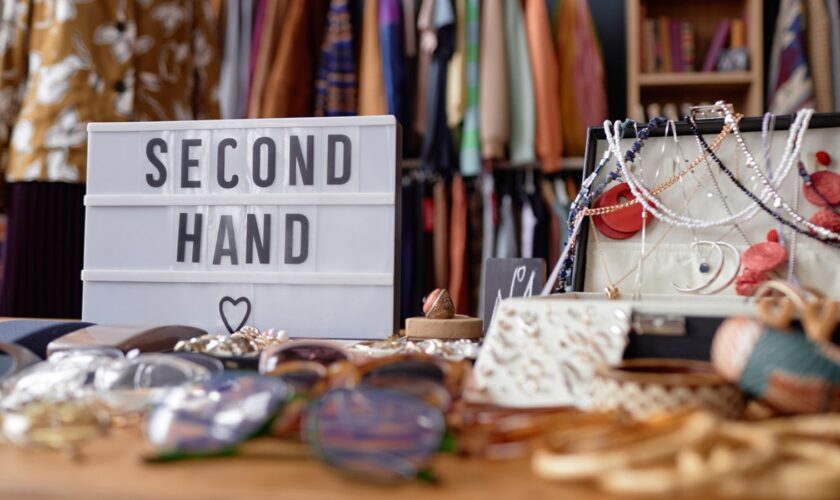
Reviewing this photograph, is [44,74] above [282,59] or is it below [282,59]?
below

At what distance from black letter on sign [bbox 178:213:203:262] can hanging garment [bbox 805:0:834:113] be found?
1.76 metres

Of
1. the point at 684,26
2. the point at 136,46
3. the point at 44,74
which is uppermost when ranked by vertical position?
the point at 684,26

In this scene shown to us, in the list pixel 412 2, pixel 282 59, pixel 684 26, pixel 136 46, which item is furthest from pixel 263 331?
pixel 684 26

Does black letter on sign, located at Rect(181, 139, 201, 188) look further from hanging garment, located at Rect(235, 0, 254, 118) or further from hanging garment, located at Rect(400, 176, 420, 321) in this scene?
hanging garment, located at Rect(235, 0, 254, 118)

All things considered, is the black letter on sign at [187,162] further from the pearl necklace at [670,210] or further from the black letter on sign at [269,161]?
the pearl necklace at [670,210]

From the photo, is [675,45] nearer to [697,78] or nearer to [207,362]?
[697,78]

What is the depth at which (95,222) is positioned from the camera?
0.89 metres

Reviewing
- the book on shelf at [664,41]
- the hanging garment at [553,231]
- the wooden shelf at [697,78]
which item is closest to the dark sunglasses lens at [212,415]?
the hanging garment at [553,231]

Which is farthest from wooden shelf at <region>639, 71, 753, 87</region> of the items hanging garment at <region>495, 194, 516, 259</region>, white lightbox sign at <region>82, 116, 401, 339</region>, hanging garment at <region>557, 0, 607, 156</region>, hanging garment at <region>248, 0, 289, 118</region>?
white lightbox sign at <region>82, 116, 401, 339</region>

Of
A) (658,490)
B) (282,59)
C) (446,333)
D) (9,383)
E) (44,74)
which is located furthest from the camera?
(282,59)

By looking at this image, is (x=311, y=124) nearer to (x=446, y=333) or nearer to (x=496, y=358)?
(x=446, y=333)

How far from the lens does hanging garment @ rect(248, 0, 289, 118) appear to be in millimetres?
2051

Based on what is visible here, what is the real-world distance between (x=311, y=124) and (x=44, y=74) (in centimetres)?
94

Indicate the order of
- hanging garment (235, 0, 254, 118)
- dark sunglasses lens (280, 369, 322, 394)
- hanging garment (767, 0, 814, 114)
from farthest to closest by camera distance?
hanging garment (235, 0, 254, 118), hanging garment (767, 0, 814, 114), dark sunglasses lens (280, 369, 322, 394)
